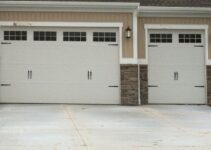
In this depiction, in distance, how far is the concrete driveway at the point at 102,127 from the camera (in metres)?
8.95

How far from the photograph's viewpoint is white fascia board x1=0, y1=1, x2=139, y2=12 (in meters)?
16.4

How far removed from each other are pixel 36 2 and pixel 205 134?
8474 millimetres

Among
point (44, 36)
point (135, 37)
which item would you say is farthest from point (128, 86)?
point (44, 36)

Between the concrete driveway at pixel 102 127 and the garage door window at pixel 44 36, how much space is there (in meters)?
2.45

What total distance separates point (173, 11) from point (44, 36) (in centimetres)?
494

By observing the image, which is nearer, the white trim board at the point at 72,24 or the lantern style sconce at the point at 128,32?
the white trim board at the point at 72,24

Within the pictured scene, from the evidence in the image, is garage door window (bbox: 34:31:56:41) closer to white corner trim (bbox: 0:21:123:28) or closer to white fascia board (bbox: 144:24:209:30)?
white corner trim (bbox: 0:21:123:28)

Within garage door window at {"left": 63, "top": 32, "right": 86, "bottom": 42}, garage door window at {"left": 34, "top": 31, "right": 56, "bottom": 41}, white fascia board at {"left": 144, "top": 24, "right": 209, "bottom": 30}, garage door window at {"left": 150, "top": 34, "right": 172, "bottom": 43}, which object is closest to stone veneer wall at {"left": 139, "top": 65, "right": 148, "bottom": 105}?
garage door window at {"left": 150, "top": 34, "right": 172, "bottom": 43}

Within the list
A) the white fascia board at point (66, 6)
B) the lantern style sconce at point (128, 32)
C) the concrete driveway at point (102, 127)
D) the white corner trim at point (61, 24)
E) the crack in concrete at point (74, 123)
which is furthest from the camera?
the lantern style sconce at point (128, 32)

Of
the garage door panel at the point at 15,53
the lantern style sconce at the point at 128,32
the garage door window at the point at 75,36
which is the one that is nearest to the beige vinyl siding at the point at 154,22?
the lantern style sconce at the point at 128,32

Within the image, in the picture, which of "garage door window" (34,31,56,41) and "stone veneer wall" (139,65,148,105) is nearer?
"garage door window" (34,31,56,41)

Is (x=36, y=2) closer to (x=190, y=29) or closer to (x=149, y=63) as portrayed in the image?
(x=149, y=63)

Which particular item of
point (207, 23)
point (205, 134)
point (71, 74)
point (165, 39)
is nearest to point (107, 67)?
point (71, 74)

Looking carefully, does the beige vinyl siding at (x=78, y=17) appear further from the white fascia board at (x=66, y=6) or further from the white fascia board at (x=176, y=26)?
the white fascia board at (x=176, y=26)
